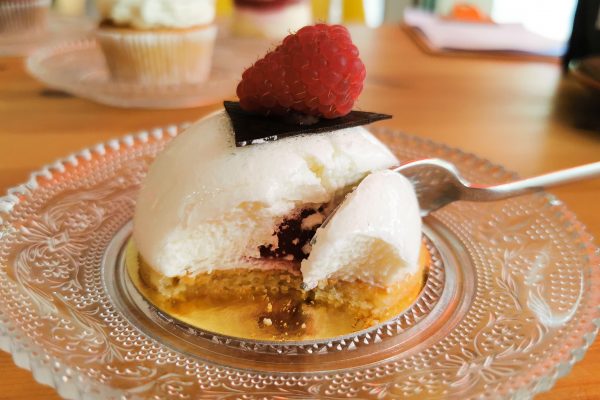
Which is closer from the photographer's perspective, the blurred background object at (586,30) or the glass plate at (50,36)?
the blurred background object at (586,30)

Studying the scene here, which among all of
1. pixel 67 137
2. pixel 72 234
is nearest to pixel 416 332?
pixel 72 234

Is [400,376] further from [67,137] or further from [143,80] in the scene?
[143,80]

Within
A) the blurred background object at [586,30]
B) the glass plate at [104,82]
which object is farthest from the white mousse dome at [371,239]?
the blurred background object at [586,30]

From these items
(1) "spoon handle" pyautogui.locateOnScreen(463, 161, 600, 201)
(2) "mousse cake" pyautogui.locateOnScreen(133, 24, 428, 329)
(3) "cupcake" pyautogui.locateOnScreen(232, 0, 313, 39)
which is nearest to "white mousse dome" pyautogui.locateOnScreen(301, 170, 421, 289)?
(2) "mousse cake" pyautogui.locateOnScreen(133, 24, 428, 329)

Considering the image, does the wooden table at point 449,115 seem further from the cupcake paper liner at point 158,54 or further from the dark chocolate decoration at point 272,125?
the dark chocolate decoration at point 272,125

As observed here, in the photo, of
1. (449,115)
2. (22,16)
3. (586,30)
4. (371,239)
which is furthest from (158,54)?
(586,30)

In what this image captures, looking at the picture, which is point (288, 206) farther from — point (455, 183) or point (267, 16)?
point (267, 16)
